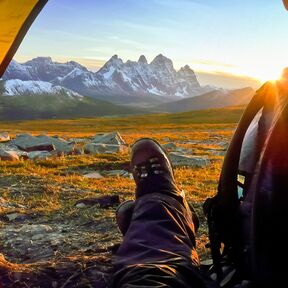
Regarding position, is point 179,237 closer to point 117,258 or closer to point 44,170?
point 117,258

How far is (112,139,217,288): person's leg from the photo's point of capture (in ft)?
7.98

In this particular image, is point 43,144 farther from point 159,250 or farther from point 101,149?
point 159,250

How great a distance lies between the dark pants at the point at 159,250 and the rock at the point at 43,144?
672 inches

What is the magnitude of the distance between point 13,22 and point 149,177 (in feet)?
5.57

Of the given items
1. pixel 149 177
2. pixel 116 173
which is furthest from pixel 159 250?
pixel 116 173

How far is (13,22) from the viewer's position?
378 cm

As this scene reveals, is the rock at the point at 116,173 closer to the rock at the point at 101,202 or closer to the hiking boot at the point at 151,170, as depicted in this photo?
the rock at the point at 101,202

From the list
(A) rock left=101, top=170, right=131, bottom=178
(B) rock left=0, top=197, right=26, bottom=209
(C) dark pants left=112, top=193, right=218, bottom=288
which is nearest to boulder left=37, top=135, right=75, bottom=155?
(A) rock left=101, top=170, right=131, bottom=178

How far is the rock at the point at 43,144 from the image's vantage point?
68.5 feet

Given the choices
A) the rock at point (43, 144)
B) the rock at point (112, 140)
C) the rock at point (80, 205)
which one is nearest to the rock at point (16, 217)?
the rock at point (80, 205)

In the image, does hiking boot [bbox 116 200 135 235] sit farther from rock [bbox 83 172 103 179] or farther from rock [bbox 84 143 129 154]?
rock [bbox 84 143 129 154]

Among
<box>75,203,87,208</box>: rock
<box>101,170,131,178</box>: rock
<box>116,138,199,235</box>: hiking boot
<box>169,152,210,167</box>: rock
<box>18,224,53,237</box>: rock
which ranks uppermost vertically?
<box>116,138,199,235</box>: hiking boot

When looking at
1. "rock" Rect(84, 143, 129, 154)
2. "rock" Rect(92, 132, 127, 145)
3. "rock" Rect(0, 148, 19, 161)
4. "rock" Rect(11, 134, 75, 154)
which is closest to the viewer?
"rock" Rect(0, 148, 19, 161)

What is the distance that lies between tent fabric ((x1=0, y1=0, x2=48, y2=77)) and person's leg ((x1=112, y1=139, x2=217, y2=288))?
1.54 meters
